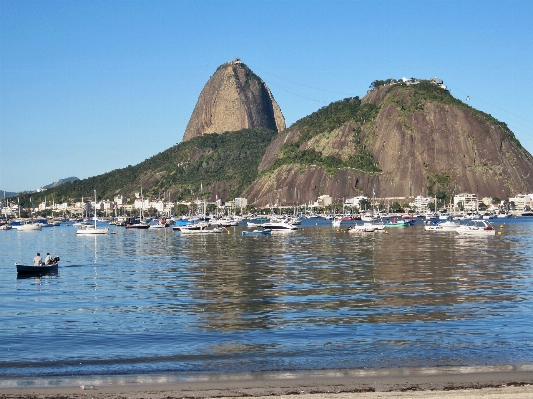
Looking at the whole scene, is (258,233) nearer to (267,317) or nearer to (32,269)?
(32,269)

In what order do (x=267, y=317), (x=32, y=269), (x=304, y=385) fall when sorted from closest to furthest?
(x=304, y=385), (x=267, y=317), (x=32, y=269)

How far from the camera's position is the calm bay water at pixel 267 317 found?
83.6ft

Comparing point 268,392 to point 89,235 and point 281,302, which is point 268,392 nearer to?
point 281,302

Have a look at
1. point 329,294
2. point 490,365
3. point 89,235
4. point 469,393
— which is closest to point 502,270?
point 329,294

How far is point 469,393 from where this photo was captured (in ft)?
66.8

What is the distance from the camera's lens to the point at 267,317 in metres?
33.7

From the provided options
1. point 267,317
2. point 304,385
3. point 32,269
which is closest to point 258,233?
point 32,269

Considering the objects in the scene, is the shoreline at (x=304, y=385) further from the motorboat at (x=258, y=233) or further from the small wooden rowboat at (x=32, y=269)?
the motorboat at (x=258, y=233)

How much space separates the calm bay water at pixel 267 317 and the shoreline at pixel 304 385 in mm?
944

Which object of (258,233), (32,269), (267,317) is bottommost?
(267,317)

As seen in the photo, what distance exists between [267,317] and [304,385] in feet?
38.7

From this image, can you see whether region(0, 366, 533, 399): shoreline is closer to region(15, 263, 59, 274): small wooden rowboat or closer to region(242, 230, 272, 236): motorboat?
region(15, 263, 59, 274): small wooden rowboat

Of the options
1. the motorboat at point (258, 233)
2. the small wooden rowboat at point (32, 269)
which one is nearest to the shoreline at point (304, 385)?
the small wooden rowboat at point (32, 269)

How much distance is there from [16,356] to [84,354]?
8.18ft
